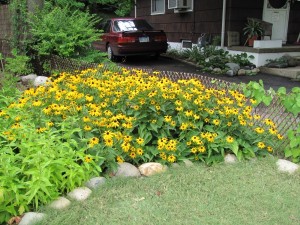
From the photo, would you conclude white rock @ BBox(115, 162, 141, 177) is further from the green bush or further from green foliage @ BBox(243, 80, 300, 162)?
the green bush

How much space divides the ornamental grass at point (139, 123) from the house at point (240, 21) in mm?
7440

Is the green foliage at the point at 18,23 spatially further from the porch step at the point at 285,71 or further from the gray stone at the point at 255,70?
the porch step at the point at 285,71

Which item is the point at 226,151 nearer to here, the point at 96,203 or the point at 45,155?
the point at 96,203

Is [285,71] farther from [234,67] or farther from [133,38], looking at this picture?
[133,38]

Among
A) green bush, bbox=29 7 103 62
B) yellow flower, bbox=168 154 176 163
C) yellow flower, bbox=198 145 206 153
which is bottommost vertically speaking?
yellow flower, bbox=168 154 176 163

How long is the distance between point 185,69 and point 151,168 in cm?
829

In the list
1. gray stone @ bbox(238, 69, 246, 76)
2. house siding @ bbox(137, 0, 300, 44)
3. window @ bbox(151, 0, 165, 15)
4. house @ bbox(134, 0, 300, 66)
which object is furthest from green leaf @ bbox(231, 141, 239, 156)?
window @ bbox(151, 0, 165, 15)

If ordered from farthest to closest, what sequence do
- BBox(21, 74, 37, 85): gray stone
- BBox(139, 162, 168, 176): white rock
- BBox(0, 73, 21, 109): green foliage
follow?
BBox(21, 74, 37, 85): gray stone < BBox(0, 73, 21, 109): green foliage < BBox(139, 162, 168, 176): white rock

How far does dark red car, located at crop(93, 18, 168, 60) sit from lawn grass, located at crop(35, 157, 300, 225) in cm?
924

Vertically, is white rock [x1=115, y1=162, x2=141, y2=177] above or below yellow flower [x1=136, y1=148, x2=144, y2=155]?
below

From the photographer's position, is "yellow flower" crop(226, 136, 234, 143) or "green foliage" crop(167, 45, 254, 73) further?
"green foliage" crop(167, 45, 254, 73)

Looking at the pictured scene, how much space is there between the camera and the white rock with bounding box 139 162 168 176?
389 cm

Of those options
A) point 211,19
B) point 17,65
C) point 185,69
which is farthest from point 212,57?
point 17,65

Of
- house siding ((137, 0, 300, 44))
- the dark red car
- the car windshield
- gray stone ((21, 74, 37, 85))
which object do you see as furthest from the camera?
the car windshield
